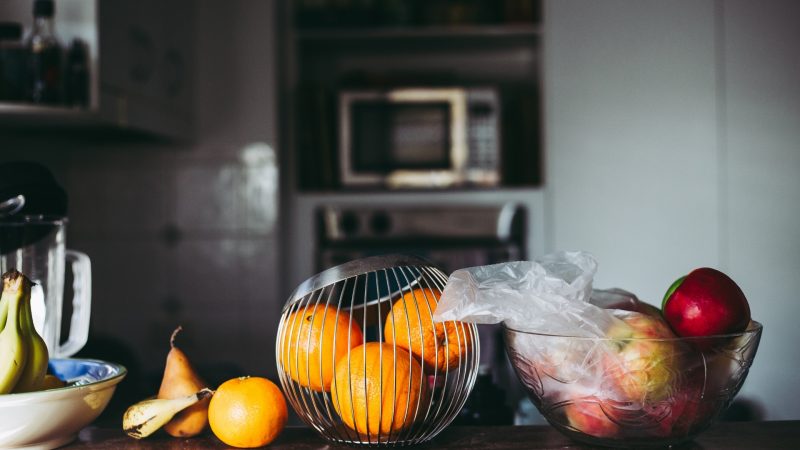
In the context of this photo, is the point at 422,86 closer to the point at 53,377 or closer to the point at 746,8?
the point at 746,8

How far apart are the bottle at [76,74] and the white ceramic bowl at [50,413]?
1005 millimetres

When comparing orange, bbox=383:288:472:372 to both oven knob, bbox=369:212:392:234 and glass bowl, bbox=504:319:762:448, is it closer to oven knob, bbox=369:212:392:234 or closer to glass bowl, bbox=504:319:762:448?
glass bowl, bbox=504:319:762:448

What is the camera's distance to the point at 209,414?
68 cm

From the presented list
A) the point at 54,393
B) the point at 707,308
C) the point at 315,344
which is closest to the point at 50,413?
the point at 54,393

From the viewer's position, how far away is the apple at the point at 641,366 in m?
0.60

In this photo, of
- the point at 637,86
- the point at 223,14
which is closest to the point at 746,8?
the point at 637,86

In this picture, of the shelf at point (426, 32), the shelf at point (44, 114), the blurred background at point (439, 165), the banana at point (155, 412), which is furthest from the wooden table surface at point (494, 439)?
the shelf at point (426, 32)

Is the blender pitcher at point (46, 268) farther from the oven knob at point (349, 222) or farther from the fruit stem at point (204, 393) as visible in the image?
the oven knob at point (349, 222)

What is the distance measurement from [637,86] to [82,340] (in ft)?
5.78

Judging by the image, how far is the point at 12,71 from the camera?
1501 millimetres

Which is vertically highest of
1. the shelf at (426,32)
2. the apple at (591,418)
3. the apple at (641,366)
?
the shelf at (426,32)

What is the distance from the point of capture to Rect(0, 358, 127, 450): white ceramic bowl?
0.63 m

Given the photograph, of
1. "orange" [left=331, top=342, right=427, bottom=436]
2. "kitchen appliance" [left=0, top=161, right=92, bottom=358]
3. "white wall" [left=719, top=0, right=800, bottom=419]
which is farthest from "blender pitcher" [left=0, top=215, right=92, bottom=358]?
"white wall" [left=719, top=0, right=800, bottom=419]

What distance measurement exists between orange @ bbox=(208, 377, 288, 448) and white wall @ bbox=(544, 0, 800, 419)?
1.65 metres
